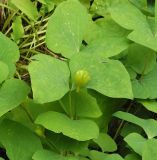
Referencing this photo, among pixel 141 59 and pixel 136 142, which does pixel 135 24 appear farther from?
pixel 136 142

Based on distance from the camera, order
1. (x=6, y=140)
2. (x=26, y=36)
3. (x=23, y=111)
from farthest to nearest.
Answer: (x=26, y=36)
(x=23, y=111)
(x=6, y=140)

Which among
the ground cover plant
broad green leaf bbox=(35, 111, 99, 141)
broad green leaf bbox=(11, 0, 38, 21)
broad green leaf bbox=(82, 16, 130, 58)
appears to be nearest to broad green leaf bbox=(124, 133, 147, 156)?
the ground cover plant

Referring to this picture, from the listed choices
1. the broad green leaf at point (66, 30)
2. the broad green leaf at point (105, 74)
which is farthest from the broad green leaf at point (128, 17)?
the broad green leaf at point (105, 74)

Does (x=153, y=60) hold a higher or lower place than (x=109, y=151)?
higher

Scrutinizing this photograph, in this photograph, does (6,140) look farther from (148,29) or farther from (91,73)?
(148,29)

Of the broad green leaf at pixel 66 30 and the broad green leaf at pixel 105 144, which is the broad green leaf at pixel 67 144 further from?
the broad green leaf at pixel 66 30

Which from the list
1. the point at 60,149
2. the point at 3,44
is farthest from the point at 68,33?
the point at 60,149
